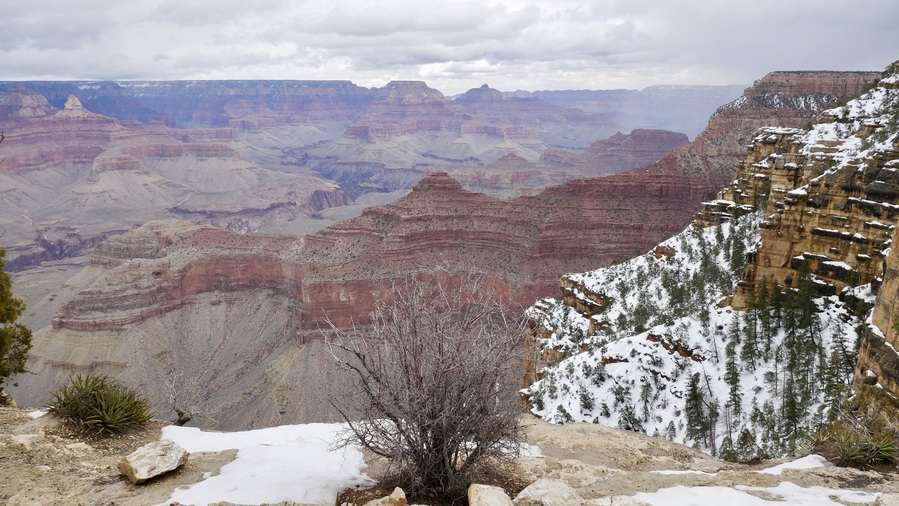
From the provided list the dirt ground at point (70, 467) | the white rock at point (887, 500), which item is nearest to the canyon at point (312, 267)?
the dirt ground at point (70, 467)

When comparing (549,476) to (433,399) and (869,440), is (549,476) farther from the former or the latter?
(869,440)

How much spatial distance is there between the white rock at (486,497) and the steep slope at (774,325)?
1114cm

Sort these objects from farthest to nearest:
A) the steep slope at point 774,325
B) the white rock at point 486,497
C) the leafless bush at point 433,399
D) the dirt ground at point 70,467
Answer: the steep slope at point 774,325 < the dirt ground at point 70,467 < the leafless bush at point 433,399 < the white rock at point 486,497

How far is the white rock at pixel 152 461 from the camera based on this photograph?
9.46 m

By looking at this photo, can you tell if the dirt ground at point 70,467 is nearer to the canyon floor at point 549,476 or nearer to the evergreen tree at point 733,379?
the canyon floor at point 549,476

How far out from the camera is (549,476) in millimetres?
10547

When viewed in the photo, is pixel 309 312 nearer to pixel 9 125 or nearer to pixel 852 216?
pixel 852 216

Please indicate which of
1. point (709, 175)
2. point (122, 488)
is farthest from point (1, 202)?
point (122, 488)

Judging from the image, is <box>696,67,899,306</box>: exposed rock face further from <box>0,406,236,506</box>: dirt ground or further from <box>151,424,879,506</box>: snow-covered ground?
<box>0,406,236,506</box>: dirt ground

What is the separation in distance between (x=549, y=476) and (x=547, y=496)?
2669 millimetres

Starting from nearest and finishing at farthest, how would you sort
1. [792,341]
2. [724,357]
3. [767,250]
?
1. [792,341]
2. [724,357]
3. [767,250]

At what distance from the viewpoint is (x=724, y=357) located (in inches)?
860

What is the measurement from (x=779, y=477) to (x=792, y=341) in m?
12.5

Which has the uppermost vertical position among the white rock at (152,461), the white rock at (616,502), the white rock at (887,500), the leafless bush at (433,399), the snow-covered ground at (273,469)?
the leafless bush at (433,399)
